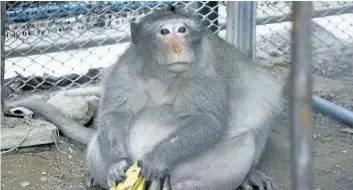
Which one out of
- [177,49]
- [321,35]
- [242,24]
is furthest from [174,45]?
[321,35]

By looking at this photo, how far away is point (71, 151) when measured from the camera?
16.0 ft

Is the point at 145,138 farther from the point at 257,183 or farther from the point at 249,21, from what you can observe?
the point at 249,21

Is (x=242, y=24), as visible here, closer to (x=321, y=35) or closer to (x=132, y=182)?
(x=321, y=35)

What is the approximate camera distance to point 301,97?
1.56 metres

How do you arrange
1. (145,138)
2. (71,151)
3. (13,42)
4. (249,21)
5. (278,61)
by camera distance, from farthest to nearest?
(278,61), (13,42), (249,21), (71,151), (145,138)

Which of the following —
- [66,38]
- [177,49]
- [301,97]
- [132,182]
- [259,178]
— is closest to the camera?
[301,97]

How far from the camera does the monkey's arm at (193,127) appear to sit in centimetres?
374

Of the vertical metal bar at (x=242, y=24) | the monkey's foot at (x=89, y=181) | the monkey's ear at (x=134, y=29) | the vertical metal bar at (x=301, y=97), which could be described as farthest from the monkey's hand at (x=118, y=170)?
the vertical metal bar at (x=301, y=97)

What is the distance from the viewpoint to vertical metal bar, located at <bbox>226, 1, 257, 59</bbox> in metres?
5.21

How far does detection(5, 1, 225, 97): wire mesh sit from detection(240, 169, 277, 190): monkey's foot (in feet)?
5.88

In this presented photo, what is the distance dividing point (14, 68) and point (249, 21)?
193 centimetres

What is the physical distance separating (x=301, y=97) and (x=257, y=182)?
272 cm

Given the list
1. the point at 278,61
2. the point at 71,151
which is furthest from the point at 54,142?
the point at 278,61

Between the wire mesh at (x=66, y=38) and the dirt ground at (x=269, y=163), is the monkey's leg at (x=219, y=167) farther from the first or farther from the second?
the wire mesh at (x=66, y=38)
